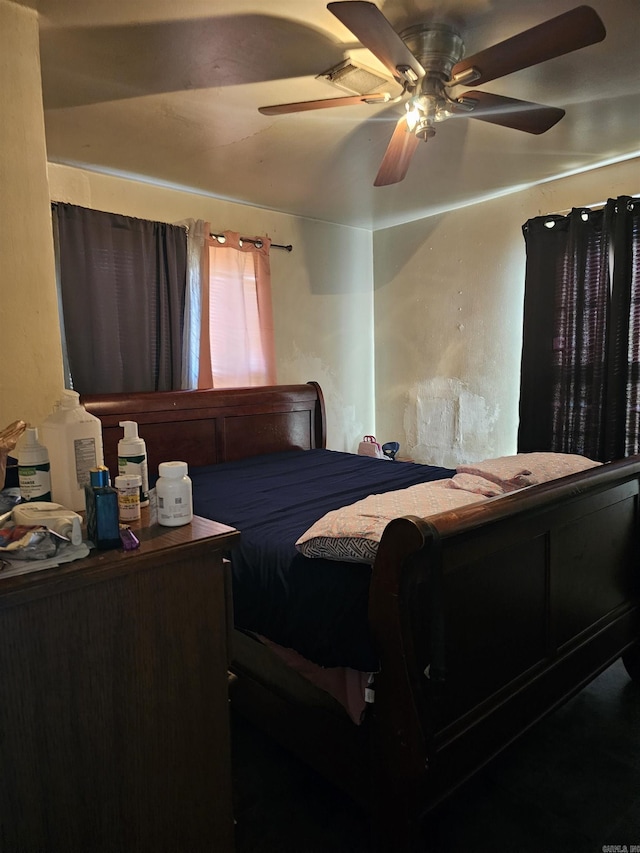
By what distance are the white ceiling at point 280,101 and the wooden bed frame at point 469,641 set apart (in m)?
1.55

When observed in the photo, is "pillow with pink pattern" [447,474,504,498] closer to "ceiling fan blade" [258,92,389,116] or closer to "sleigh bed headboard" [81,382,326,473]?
"ceiling fan blade" [258,92,389,116]

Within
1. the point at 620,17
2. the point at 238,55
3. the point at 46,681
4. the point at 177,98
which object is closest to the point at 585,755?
the point at 46,681

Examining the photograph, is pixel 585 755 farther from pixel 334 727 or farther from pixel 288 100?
pixel 288 100

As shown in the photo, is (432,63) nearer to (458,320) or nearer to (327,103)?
(327,103)

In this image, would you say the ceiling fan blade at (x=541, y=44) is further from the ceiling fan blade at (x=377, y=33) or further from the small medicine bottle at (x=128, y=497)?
the small medicine bottle at (x=128, y=497)

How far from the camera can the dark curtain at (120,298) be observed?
9.65ft

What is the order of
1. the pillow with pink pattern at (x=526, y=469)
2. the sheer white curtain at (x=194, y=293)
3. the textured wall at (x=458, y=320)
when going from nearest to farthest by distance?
1. the pillow with pink pattern at (x=526, y=469)
2. the sheer white curtain at (x=194, y=293)
3. the textured wall at (x=458, y=320)

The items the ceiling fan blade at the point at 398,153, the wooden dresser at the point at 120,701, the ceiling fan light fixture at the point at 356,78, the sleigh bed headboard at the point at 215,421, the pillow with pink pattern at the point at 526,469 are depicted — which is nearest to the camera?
the wooden dresser at the point at 120,701

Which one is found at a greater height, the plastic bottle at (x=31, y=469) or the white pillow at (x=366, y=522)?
the plastic bottle at (x=31, y=469)

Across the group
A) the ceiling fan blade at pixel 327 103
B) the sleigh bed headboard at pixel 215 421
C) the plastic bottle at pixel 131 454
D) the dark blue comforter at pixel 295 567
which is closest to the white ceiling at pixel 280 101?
the ceiling fan blade at pixel 327 103

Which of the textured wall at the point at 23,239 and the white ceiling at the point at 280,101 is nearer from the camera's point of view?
the textured wall at the point at 23,239

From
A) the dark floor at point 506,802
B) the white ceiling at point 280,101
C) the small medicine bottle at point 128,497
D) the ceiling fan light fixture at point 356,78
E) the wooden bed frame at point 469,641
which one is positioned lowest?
the dark floor at point 506,802

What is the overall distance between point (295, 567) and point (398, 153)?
5.68 feet

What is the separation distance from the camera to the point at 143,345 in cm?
321
